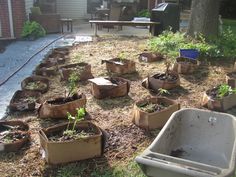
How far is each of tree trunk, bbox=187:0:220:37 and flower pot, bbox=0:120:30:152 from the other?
18.4ft

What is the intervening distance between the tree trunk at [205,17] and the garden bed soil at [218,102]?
3.96 meters

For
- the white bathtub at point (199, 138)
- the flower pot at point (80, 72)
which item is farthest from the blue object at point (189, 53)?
the white bathtub at point (199, 138)

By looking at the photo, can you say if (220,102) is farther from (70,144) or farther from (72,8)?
(72,8)

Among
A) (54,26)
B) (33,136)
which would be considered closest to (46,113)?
(33,136)

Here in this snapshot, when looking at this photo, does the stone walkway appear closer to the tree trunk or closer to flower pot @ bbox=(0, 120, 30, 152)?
flower pot @ bbox=(0, 120, 30, 152)

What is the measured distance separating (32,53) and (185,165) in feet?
21.9

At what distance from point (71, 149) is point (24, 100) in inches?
73.4

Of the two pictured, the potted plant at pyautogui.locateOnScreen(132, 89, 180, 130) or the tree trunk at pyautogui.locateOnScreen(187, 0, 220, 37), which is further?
the tree trunk at pyautogui.locateOnScreen(187, 0, 220, 37)

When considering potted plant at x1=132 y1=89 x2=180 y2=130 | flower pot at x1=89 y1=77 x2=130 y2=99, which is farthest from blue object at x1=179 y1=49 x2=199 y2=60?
potted plant at x1=132 y1=89 x2=180 y2=130

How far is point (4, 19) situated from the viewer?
399 inches

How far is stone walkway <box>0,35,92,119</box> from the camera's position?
18.3ft

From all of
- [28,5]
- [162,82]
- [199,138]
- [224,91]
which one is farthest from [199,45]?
[28,5]

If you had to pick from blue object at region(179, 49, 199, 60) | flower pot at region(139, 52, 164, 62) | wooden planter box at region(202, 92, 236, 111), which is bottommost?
wooden planter box at region(202, 92, 236, 111)

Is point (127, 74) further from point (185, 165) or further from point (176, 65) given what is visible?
point (185, 165)
